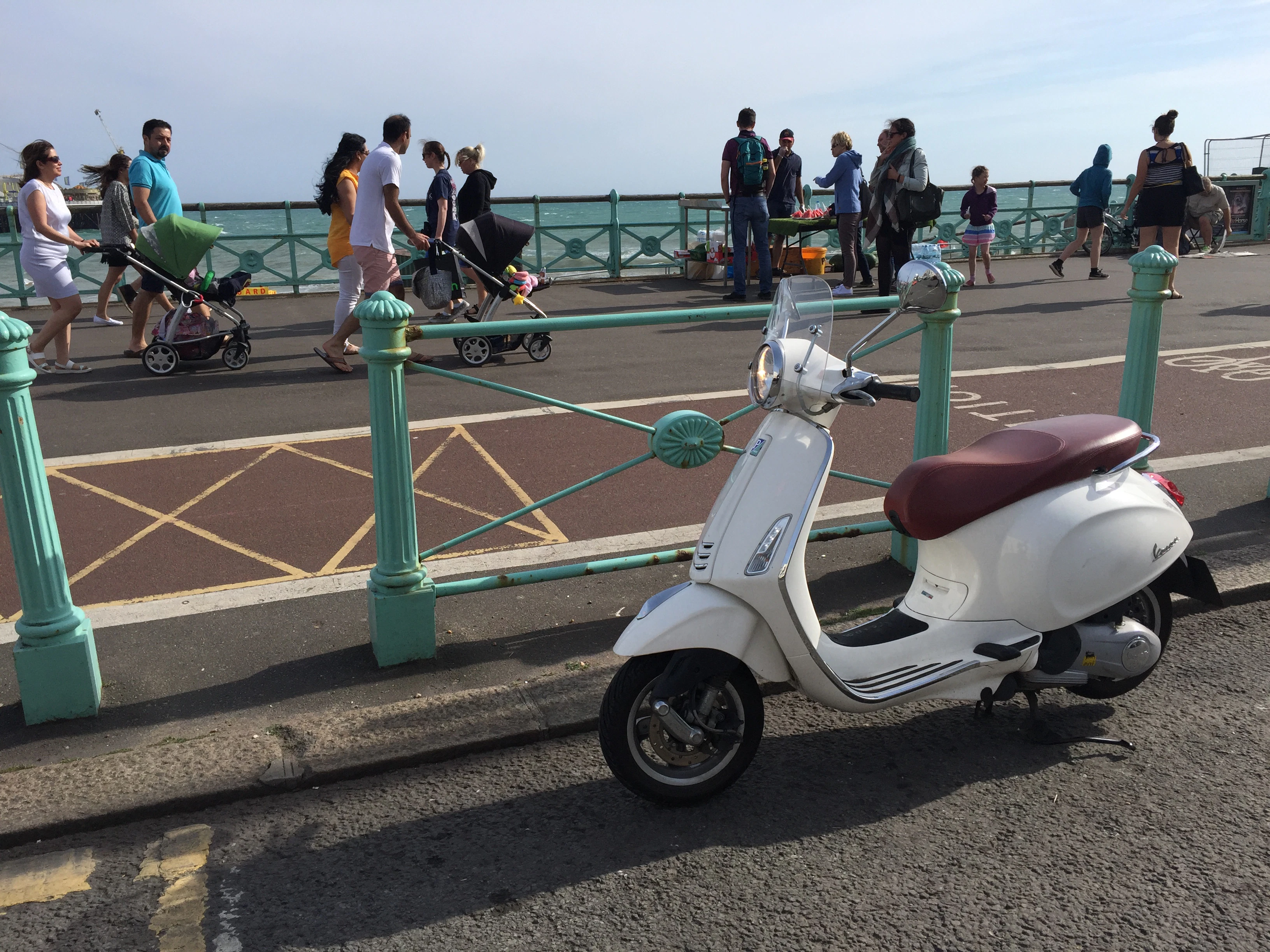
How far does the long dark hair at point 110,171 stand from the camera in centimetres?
1022

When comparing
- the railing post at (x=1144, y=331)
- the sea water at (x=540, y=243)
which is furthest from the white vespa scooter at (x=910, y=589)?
the sea water at (x=540, y=243)

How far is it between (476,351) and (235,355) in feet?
7.29

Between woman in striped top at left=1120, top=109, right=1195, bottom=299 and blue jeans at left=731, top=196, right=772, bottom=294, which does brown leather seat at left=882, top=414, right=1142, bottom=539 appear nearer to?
blue jeans at left=731, top=196, right=772, bottom=294

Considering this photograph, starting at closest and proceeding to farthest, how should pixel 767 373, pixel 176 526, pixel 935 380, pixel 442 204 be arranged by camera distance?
pixel 767 373 → pixel 935 380 → pixel 176 526 → pixel 442 204

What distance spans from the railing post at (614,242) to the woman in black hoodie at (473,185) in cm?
461

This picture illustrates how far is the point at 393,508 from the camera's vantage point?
389 centimetres

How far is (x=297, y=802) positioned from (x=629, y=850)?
1062 millimetres

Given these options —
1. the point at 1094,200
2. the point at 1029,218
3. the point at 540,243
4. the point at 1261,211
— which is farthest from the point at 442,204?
the point at 1261,211

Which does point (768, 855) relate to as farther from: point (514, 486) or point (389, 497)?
point (514, 486)

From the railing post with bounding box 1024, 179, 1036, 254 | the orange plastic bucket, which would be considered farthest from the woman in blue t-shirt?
the railing post with bounding box 1024, 179, 1036, 254

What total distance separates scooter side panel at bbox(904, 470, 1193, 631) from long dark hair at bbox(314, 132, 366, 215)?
7.09 m

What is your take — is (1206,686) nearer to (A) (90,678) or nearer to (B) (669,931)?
(B) (669,931)

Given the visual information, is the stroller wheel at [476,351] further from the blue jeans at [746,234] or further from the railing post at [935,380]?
the railing post at [935,380]

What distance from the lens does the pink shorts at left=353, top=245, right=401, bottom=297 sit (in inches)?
343
